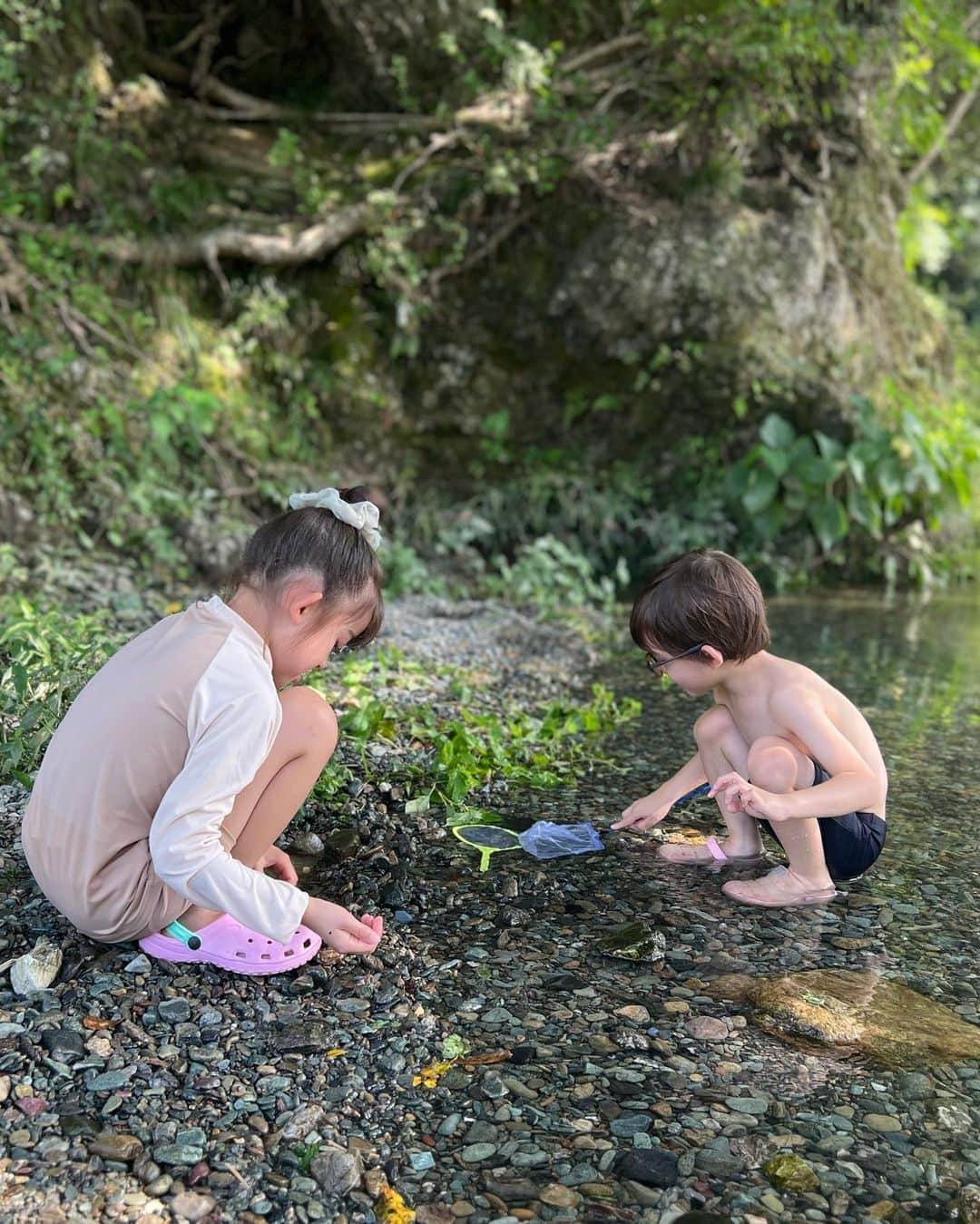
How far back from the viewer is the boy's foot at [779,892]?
267 centimetres

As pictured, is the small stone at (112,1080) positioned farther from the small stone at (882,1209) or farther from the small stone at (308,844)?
the small stone at (882,1209)

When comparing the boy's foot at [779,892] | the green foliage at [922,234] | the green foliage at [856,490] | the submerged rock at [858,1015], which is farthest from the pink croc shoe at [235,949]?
the green foliage at [922,234]

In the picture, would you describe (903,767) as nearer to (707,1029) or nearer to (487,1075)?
(707,1029)

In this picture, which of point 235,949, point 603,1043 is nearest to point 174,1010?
point 235,949

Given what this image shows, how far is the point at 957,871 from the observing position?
2885 millimetres

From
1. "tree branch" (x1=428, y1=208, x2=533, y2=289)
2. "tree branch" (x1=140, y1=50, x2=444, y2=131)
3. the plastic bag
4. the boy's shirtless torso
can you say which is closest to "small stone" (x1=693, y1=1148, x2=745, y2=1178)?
the boy's shirtless torso

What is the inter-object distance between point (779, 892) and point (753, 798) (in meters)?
0.37

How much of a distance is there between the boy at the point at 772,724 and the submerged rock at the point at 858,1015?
403mm

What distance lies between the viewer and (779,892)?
105 inches

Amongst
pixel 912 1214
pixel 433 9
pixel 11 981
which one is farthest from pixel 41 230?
pixel 912 1214

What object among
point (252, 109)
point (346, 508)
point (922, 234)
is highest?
point (922, 234)

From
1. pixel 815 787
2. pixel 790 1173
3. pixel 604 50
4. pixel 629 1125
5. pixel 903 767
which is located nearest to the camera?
pixel 790 1173

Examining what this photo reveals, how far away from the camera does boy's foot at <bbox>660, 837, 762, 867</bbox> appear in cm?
296

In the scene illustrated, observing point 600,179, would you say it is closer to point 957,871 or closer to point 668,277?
point 668,277
